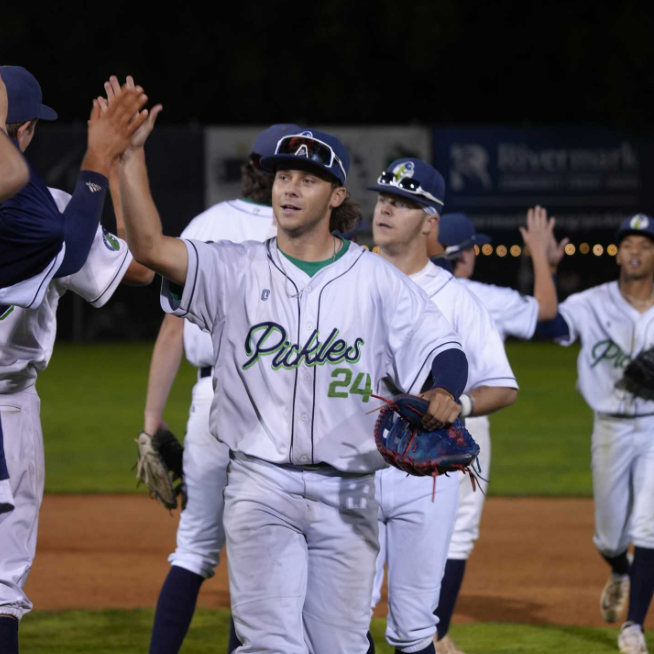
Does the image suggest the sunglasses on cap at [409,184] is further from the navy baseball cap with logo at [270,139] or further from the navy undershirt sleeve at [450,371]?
the navy undershirt sleeve at [450,371]

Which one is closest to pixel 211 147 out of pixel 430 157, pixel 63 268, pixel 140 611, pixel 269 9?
pixel 430 157

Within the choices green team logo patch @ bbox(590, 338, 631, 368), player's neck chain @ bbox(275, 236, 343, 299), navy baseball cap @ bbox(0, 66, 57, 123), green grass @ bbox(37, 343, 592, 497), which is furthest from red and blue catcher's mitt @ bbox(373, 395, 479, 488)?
green grass @ bbox(37, 343, 592, 497)

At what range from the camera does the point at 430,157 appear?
2425cm

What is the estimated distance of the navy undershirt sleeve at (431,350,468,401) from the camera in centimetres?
354

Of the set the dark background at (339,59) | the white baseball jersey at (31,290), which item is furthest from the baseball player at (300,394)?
the dark background at (339,59)

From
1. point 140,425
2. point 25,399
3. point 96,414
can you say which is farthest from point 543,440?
point 25,399

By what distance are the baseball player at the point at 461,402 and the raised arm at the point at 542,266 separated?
118cm

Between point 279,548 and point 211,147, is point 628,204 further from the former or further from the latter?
point 279,548

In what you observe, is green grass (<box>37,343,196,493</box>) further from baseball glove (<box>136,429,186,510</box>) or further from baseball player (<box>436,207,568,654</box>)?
baseball glove (<box>136,429,186,510</box>)

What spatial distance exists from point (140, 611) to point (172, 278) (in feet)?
10.1

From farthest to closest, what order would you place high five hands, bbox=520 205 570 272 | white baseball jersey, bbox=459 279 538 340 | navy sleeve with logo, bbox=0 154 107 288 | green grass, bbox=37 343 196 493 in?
green grass, bbox=37 343 196 493 < high five hands, bbox=520 205 570 272 < white baseball jersey, bbox=459 279 538 340 < navy sleeve with logo, bbox=0 154 107 288

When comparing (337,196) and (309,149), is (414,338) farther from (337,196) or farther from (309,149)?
(309,149)

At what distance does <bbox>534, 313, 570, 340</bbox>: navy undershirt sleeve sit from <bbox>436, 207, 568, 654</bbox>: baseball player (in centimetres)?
10

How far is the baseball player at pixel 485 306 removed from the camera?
206 inches
